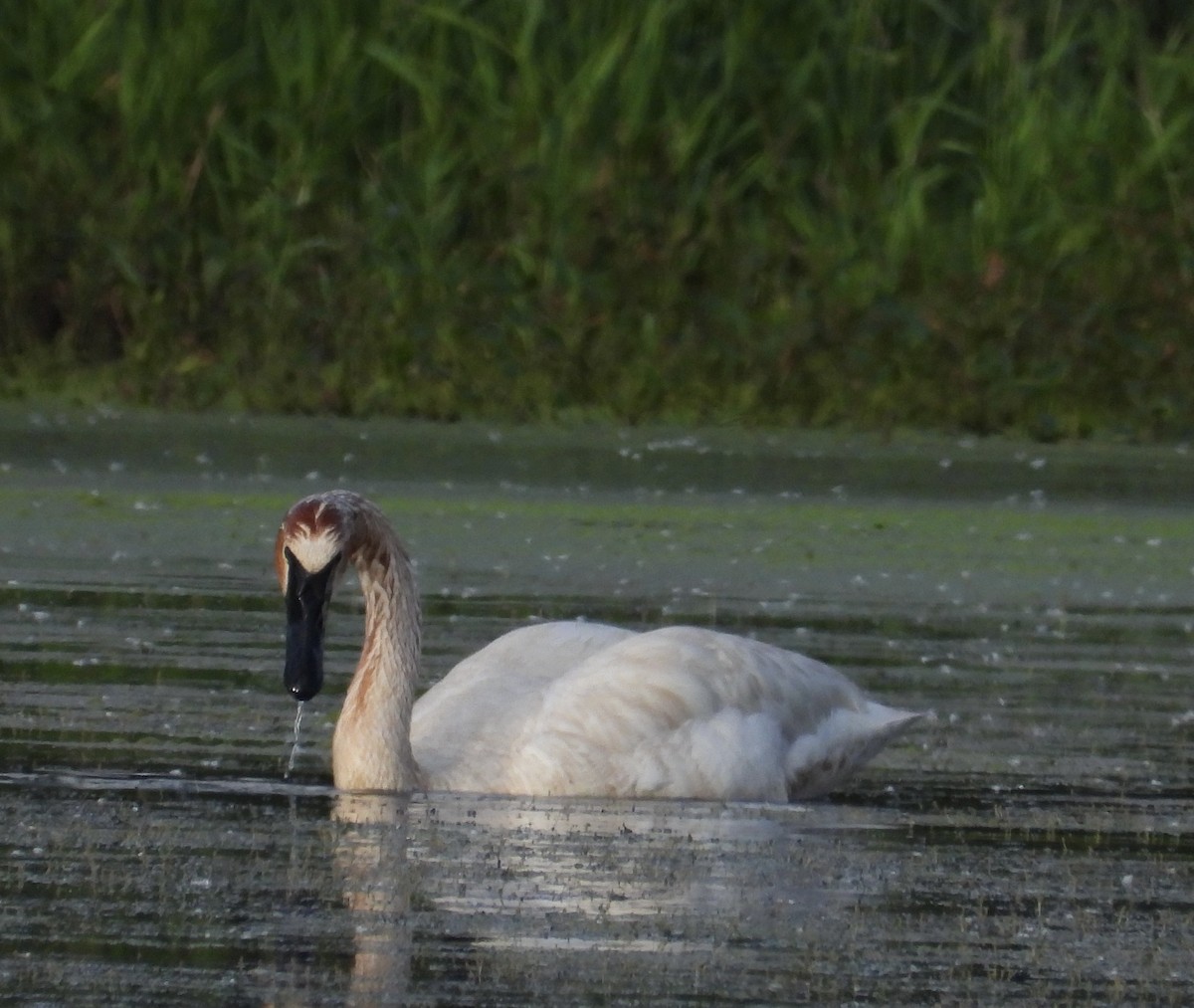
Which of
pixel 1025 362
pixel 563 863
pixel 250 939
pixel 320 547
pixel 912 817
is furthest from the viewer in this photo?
pixel 1025 362

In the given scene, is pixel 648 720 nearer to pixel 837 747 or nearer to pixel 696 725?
pixel 696 725

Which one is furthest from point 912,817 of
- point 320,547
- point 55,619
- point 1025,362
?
point 1025,362

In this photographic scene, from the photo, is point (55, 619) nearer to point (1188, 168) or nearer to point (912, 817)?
point (912, 817)

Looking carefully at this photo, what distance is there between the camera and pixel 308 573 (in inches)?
258

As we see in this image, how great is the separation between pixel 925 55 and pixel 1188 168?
1119 mm

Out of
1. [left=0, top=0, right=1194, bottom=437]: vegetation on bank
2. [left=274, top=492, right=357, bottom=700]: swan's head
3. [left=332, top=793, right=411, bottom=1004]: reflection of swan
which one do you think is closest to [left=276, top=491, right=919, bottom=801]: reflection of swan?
[left=274, top=492, right=357, bottom=700]: swan's head

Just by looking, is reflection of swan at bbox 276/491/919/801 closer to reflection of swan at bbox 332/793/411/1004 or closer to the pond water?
the pond water

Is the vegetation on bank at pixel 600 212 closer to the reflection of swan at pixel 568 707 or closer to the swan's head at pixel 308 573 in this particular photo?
the reflection of swan at pixel 568 707

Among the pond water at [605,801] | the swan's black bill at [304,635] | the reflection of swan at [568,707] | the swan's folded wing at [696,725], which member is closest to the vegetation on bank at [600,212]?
the pond water at [605,801]

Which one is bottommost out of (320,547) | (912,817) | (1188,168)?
(912,817)

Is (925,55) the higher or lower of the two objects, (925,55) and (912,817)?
the higher

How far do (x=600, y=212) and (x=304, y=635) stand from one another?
7261 mm

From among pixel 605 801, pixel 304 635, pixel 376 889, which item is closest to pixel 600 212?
pixel 304 635

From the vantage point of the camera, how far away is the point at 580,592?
8.83 meters
